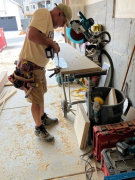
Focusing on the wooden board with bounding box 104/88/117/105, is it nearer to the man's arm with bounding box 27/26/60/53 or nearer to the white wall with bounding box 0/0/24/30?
the man's arm with bounding box 27/26/60/53

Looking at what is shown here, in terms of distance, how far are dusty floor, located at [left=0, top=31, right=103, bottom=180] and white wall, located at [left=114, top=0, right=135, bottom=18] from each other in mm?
1546

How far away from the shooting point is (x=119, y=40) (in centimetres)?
209

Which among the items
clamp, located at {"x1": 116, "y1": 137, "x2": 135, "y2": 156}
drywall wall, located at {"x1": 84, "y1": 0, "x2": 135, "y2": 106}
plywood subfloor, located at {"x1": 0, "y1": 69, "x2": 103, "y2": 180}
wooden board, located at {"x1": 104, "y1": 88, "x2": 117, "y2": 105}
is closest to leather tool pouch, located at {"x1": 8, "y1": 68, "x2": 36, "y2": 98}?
plywood subfloor, located at {"x1": 0, "y1": 69, "x2": 103, "y2": 180}

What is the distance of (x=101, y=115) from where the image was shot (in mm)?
1619

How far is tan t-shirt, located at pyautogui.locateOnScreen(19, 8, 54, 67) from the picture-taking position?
1.30 metres

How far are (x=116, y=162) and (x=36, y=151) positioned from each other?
90 cm

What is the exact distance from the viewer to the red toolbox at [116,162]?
3.67ft

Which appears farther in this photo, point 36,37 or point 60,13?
point 60,13

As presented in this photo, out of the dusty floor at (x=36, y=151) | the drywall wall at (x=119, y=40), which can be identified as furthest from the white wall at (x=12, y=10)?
the dusty floor at (x=36, y=151)

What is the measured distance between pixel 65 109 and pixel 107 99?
62cm

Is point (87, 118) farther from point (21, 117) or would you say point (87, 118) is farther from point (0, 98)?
point (0, 98)

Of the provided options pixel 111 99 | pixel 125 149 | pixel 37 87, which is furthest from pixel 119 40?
pixel 125 149

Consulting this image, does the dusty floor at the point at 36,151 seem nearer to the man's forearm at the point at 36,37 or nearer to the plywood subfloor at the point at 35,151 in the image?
the plywood subfloor at the point at 35,151

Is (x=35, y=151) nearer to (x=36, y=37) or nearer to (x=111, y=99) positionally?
(x=111, y=99)
